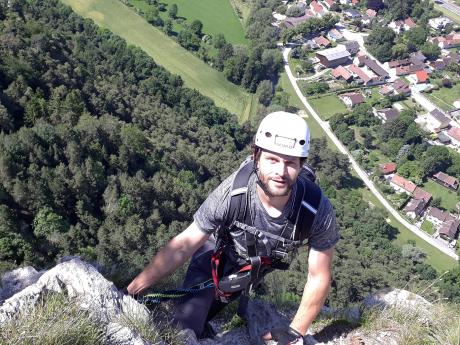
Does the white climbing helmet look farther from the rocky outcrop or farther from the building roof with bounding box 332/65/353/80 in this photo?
the building roof with bounding box 332/65/353/80

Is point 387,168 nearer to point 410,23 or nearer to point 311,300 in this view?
point 410,23

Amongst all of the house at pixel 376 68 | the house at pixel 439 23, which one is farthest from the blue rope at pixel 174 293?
the house at pixel 439 23

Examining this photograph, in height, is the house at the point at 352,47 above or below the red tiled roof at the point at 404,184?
above

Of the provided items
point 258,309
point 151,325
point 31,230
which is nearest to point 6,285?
point 151,325

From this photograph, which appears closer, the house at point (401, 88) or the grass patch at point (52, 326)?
the grass patch at point (52, 326)

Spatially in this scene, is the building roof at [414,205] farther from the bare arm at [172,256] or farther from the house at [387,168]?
the bare arm at [172,256]

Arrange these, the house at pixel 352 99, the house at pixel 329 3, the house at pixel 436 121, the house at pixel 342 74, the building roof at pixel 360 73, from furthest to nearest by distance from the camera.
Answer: the house at pixel 329 3, the building roof at pixel 360 73, the house at pixel 342 74, the house at pixel 352 99, the house at pixel 436 121
